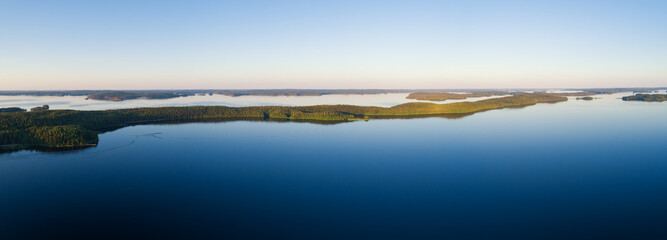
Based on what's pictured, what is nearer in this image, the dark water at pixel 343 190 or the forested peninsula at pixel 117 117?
the dark water at pixel 343 190

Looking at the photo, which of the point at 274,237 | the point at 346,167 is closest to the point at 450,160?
the point at 346,167

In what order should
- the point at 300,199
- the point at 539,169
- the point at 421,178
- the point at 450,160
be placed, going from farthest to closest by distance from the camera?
the point at 450,160
the point at 539,169
the point at 421,178
the point at 300,199

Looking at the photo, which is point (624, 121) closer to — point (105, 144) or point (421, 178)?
point (421, 178)

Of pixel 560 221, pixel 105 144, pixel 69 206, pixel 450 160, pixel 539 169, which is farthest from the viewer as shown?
pixel 105 144

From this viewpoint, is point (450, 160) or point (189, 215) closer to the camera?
point (189, 215)

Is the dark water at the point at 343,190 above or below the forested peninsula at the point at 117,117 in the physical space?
below
